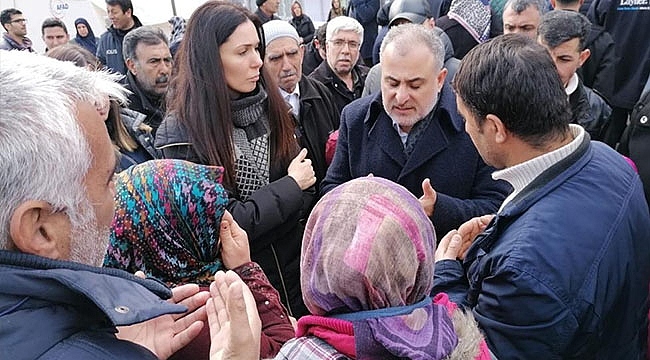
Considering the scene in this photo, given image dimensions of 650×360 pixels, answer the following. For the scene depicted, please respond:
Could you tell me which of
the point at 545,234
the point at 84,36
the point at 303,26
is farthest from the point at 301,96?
the point at 84,36

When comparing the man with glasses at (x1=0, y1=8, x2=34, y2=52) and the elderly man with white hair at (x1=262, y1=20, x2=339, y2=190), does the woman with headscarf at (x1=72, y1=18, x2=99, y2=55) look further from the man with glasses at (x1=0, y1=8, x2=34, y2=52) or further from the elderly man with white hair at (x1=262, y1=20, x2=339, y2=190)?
the elderly man with white hair at (x1=262, y1=20, x2=339, y2=190)

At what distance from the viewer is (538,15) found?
3965 millimetres

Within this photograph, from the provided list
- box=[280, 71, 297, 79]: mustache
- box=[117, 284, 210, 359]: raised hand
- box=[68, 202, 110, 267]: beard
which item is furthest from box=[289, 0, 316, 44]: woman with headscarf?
box=[68, 202, 110, 267]: beard

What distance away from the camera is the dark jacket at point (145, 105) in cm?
372

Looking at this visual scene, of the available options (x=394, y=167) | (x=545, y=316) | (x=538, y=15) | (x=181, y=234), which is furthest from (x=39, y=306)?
(x=538, y=15)

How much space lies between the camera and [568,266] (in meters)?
1.57

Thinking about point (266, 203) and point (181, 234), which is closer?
point (181, 234)

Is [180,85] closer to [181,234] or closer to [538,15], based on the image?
[181,234]

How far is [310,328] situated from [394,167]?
4.70 ft

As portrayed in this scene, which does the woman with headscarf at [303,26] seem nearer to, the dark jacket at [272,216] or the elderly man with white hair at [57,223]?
the dark jacket at [272,216]

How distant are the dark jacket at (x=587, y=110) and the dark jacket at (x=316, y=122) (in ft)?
4.51

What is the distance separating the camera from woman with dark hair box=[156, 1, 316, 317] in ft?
7.53

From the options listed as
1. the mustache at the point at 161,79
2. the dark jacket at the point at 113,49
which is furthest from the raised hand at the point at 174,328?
the dark jacket at the point at 113,49

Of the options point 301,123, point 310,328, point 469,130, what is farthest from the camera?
point 301,123
